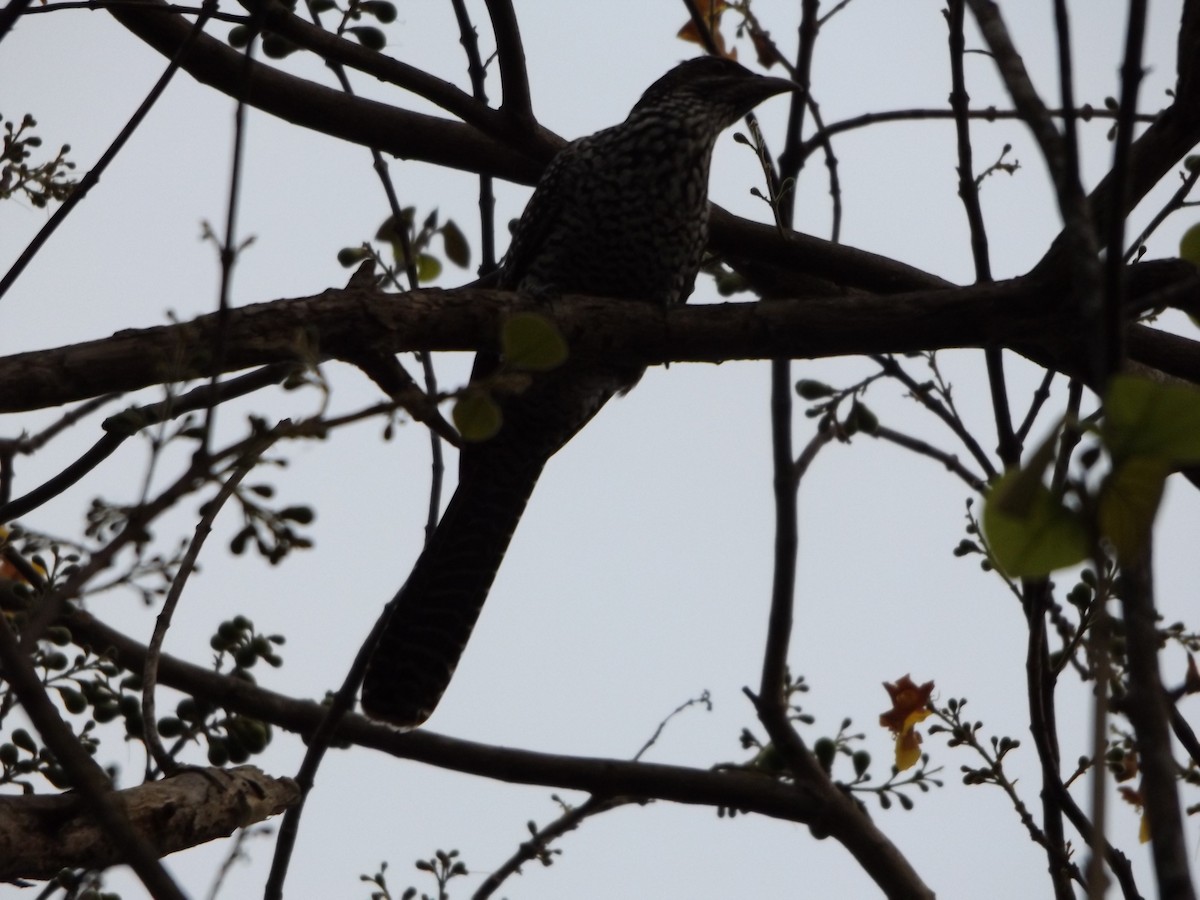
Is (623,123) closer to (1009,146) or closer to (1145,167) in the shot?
(1009,146)

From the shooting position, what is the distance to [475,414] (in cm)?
142

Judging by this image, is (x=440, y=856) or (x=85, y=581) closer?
(x=85, y=581)

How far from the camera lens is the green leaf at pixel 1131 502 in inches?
32.2

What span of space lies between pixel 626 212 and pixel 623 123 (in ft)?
1.25

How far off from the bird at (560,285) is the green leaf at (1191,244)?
268cm

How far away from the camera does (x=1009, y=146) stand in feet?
10.2

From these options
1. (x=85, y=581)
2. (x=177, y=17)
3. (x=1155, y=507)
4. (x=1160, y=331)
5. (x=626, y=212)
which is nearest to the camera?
(x=1155, y=507)

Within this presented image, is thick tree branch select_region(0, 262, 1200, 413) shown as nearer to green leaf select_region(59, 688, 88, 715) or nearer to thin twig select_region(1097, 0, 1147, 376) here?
green leaf select_region(59, 688, 88, 715)

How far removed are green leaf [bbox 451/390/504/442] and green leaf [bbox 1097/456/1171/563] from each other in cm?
72

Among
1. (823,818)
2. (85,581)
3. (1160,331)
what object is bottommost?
(85,581)

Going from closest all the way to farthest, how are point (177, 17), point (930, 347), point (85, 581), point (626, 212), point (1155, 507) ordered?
1. point (1155, 507)
2. point (85, 581)
3. point (930, 347)
4. point (177, 17)
5. point (626, 212)

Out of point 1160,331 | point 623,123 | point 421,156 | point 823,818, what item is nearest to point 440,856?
point 823,818

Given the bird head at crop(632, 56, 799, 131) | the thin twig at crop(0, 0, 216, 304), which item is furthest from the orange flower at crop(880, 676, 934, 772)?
the bird head at crop(632, 56, 799, 131)

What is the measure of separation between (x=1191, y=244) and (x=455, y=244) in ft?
6.21
